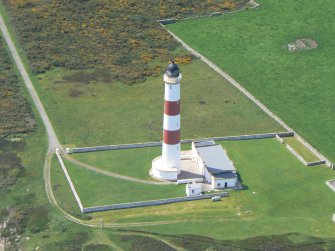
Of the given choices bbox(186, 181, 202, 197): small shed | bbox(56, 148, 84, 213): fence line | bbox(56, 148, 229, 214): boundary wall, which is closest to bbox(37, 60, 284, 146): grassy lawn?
bbox(56, 148, 84, 213): fence line

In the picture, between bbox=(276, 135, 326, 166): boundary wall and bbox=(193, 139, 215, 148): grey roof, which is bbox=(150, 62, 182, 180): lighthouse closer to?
bbox=(193, 139, 215, 148): grey roof

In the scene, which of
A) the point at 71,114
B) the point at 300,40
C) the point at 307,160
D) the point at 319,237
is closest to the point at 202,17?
the point at 300,40

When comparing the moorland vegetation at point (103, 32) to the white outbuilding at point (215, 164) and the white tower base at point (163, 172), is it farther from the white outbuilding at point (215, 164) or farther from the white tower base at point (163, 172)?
the white tower base at point (163, 172)

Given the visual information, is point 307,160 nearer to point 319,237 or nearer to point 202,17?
point 319,237

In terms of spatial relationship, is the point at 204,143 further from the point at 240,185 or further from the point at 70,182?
the point at 70,182

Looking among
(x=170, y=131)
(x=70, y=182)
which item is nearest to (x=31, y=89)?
(x=70, y=182)

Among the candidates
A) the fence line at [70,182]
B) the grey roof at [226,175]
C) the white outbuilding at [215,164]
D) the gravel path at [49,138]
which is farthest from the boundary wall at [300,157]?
the fence line at [70,182]
